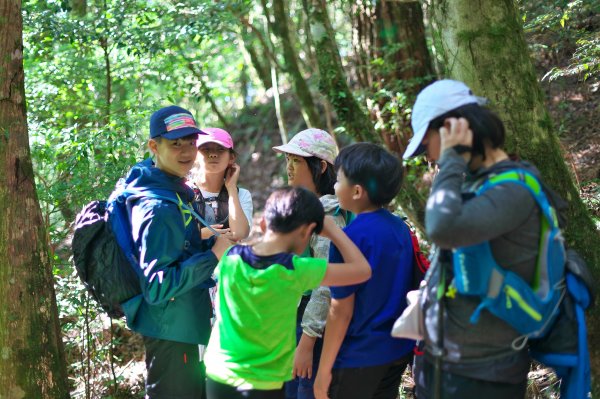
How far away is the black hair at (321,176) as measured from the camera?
3936 mm

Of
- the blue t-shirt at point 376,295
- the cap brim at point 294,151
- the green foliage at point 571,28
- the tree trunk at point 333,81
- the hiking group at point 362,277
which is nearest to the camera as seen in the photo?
the hiking group at point 362,277

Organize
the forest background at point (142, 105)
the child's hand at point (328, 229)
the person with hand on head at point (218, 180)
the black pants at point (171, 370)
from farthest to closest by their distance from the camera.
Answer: the person with hand on head at point (218, 180)
the forest background at point (142, 105)
the black pants at point (171, 370)
the child's hand at point (328, 229)

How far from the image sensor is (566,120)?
27.4 ft

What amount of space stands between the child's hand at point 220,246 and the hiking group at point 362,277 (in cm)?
1

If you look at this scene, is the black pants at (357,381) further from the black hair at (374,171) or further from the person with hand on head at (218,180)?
the person with hand on head at (218,180)

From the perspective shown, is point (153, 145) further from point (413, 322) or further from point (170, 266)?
point (413, 322)

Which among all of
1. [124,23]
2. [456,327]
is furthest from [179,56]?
[456,327]

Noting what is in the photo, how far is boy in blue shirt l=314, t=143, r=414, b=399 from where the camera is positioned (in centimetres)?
307

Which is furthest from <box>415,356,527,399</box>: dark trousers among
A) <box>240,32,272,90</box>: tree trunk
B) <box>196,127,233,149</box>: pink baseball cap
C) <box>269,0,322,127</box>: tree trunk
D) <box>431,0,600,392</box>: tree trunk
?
<box>240,32,272,90</box>: tree trunk

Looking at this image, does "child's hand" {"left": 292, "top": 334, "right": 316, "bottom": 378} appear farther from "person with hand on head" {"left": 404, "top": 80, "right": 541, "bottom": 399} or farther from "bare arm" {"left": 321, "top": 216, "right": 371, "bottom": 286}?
"person with hand on head" {"left": 404, "top": 80, "right": 541, "bottom": 399}

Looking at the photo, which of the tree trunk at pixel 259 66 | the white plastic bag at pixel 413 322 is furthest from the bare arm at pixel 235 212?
the tree trunk at pixel 259 66

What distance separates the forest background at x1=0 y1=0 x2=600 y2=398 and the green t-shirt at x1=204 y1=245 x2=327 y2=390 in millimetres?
1571

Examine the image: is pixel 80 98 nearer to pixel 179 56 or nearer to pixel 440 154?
pixel 179 56

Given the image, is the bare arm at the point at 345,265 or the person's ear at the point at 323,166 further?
the person's ear at the point at 323,166
